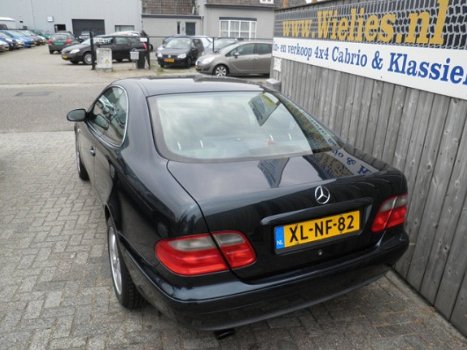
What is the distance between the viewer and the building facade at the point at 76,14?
138ft

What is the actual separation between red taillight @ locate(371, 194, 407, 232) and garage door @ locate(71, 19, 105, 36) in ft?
151

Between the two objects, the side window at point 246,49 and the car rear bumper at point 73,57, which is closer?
the side window at point 246,49

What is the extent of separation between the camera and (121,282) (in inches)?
108

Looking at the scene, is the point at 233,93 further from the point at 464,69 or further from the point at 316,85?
the point at 316,85

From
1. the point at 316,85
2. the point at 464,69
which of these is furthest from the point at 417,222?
the point at 316,85

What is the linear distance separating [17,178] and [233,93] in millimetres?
3752

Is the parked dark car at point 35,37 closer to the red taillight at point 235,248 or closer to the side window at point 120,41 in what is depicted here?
the side window at point 120,41

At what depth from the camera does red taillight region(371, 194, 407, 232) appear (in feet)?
7.93

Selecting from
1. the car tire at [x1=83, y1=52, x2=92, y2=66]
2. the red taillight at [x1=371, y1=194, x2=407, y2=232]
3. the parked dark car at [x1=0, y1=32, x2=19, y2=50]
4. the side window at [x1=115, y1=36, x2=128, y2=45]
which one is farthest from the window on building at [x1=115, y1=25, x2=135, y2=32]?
the red taillight at [x1=371, y1=194, x2=407, y2=232]

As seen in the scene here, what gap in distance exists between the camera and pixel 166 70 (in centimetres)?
1891

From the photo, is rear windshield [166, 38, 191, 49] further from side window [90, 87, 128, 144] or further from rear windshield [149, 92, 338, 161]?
rear windshield [149, 92, 338, 161]

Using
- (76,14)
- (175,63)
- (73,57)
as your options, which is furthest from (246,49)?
(76,14)

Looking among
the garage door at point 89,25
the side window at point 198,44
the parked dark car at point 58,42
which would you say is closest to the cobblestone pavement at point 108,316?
the side window at point 198,44

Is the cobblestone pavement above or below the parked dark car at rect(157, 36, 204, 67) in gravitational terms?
below
